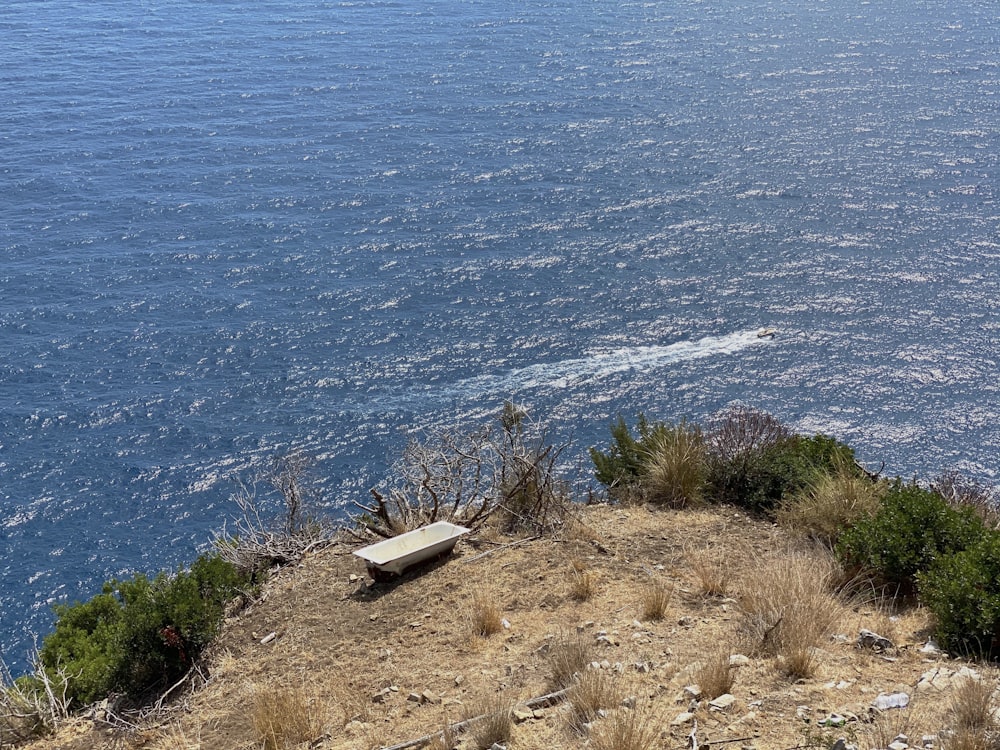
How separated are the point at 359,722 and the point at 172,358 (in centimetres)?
3840

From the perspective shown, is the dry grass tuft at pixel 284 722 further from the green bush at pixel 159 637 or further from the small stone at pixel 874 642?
the small stone at pixel 874 642

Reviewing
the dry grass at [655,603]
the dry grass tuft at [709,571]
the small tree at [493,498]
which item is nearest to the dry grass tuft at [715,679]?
the dry grass at [655,603]

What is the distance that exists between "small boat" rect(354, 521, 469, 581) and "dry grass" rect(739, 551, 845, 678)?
4.59m

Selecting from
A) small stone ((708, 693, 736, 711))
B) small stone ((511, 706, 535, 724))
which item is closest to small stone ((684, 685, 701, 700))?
small stone ((708, 693, 736, 711))

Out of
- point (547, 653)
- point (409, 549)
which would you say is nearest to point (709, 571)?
point (547, 653)

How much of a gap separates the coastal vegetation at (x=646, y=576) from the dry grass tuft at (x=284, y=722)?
20 mm

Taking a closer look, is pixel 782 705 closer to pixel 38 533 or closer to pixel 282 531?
pixel 282 531

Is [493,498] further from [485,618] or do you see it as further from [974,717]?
[974,717]

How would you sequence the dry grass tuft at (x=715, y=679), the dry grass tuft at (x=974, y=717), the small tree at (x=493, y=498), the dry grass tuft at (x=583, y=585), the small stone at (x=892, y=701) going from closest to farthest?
the dry grass tuft at (x=974, y=717)
the small stone at (x=892, y=701)
the dry grass tuft at (x=715, y=679)
the dry grass tuft at (x=583, y=585)
the small tree at (x=493, y=498)

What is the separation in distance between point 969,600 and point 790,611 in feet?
5.99

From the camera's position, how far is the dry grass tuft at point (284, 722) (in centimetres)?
1055

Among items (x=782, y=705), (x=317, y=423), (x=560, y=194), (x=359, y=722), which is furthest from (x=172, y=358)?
(x=782, y=705)

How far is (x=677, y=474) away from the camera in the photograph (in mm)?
17438

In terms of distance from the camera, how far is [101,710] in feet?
44.2
